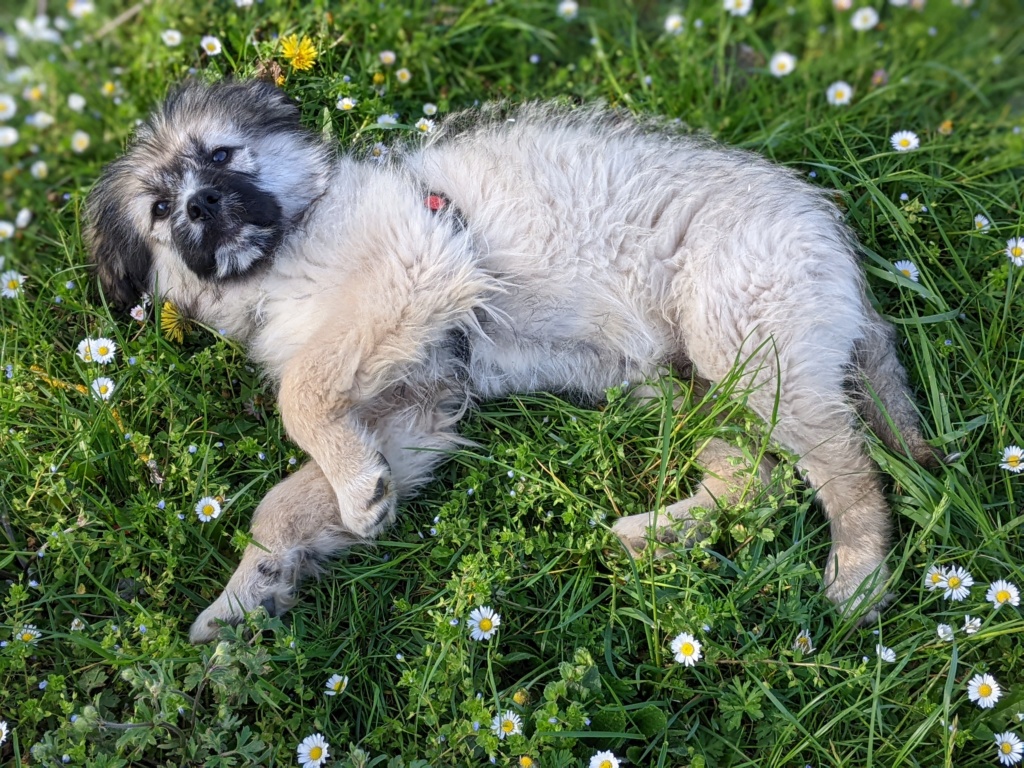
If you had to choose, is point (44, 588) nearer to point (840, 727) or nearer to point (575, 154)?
point (575, 154)

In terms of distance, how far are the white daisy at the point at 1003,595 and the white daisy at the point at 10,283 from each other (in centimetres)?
405

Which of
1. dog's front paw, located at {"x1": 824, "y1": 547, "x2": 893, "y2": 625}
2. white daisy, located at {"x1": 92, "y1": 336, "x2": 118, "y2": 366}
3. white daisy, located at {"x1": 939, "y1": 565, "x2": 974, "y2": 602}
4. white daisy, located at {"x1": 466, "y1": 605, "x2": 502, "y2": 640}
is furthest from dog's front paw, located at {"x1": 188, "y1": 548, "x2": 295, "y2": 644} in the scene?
white daisy, located at {"x1": 939, "y1": 565, "x2": 974, "y2": 602}

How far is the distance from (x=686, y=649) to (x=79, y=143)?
13.0ft

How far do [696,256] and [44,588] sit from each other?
2.72 metres

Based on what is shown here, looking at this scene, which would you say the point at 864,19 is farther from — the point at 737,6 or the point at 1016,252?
the point at 1016,252

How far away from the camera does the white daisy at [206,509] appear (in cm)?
295

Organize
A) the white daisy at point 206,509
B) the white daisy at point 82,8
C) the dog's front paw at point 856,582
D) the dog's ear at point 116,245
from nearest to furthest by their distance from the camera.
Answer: the dog's front paw at point 856,582, the white daisy at point 206,509, the dog's ear at point 116,245, the white daisy at point 82,8

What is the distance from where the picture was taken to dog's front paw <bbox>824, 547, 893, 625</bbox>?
2.79m

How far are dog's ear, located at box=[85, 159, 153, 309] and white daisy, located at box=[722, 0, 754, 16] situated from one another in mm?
3208

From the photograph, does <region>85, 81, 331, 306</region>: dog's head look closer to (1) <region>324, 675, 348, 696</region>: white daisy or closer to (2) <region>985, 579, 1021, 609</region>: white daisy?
(1) <region>324, 675, 348, 696</region>: white daisy

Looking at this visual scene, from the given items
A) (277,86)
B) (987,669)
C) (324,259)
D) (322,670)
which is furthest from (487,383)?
(987,669)

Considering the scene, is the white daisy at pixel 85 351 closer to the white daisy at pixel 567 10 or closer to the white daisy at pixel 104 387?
the white daisy at pixel 104 387

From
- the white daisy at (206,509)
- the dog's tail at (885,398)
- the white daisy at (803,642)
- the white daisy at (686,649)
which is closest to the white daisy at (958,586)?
the dog's tail at (885,398)

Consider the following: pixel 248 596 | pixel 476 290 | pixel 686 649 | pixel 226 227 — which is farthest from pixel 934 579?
pixel 226 227
